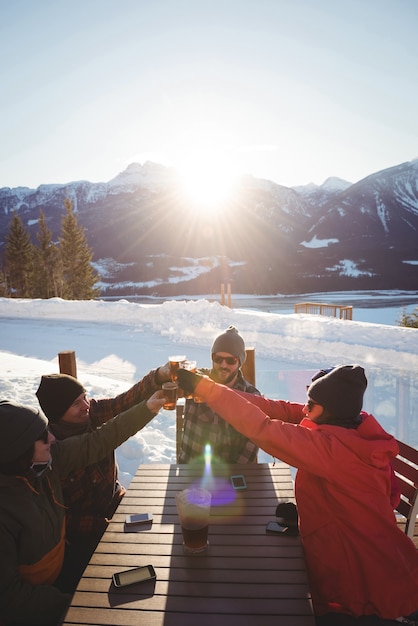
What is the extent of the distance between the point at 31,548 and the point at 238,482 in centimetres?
111

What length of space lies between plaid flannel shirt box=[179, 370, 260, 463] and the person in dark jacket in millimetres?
1120

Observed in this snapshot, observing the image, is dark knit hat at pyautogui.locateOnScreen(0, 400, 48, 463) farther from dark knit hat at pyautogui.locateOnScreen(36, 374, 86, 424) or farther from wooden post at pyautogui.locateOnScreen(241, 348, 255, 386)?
wooden post at pyautogui.locateOnScreen(241, 348, 255, 386)

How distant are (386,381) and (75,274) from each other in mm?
43596

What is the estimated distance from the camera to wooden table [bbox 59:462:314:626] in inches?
54.3

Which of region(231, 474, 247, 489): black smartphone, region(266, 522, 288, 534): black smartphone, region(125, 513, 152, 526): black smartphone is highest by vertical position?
region(266, 522, 288, 534): black smartphone

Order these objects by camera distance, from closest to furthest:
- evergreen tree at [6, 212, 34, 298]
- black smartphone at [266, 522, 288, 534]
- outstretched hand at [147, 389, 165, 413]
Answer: black smartphone at [266, 522, 288, 534], outstretched hand at [147, 389, 165, 413], evergreen tree at [6, 212, 34, 298]

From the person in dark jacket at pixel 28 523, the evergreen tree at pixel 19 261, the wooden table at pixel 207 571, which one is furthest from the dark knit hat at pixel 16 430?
the evergreen tree at pixel 19 261

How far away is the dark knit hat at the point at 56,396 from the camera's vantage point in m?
2.39

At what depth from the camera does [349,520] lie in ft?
5.69

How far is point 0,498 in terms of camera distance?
5.26ft

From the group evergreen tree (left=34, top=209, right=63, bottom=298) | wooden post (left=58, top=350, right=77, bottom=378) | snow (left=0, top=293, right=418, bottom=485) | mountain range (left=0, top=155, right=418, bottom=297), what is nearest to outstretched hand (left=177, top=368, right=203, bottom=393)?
wooden post (left=58, top=350, right=77, bottom=378)

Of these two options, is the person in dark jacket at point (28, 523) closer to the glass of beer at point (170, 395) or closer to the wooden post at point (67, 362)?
the glass of beer at point (170, 395)

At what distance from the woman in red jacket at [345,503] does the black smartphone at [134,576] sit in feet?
2.30

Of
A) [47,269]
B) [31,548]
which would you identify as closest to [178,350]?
[31,548]
